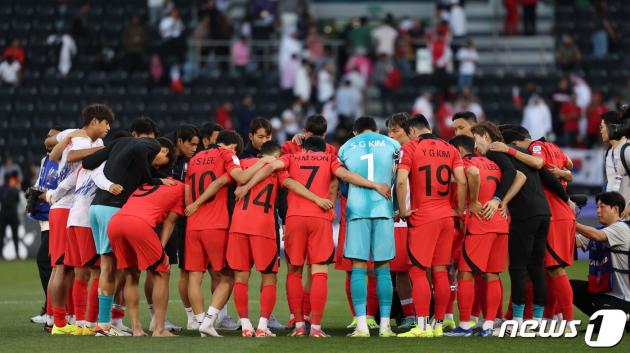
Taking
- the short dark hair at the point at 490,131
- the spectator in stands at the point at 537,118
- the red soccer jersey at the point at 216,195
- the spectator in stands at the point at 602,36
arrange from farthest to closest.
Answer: the spectator in stands at the point at 602,36, the spectator in stands at the point at 537,118, the short dark hair at the point at 490,131, the red soccer jersey at the point at 216,195

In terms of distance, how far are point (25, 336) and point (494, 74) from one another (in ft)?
64.5

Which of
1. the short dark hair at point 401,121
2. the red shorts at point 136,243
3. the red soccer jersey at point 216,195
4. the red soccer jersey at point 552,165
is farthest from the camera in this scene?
the short dark hair at point 401,121

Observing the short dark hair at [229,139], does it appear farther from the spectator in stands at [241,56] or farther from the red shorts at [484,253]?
the spectator in stands at [241,56]

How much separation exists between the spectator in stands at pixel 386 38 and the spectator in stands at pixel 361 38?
27 cm

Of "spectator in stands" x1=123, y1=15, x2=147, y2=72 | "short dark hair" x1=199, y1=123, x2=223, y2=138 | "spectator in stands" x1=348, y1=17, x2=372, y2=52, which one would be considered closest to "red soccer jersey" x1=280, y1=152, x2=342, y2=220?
"short dark hair" x1=199, y1=123, x2=223, y2=138

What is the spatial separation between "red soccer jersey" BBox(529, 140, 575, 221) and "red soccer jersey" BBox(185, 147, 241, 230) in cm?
310

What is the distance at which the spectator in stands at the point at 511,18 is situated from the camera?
103 ft

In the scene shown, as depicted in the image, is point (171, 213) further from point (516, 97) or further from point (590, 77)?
point (590, 77)

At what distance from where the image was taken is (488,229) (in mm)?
11977

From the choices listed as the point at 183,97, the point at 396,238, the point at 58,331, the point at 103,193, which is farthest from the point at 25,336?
the point at 183,97

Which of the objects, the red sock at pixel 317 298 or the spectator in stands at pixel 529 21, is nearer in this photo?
the red sock at pixel 317 298

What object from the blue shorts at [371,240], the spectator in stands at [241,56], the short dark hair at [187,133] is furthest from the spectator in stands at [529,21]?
the blue shorts at [371,240]

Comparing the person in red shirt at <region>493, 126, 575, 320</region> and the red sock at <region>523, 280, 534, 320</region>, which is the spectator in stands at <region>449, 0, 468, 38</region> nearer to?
the person in red shirt at <region>493, 126, 575, 320</region>

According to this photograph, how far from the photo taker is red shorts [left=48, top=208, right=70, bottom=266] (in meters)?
12.5
